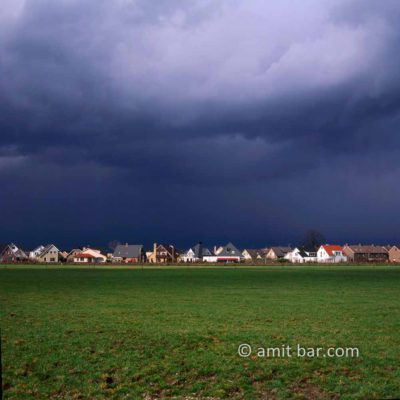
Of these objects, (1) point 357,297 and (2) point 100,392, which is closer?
(2) point 100,392

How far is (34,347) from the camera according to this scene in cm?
1656

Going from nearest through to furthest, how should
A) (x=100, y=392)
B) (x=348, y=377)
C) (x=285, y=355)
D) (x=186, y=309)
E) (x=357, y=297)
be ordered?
(x=100, y=392) → (x=348, y=377) → (x=285, y=355) → (x=186, y=309) → (x=357, y=297)

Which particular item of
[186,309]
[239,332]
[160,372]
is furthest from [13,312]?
[160,372]

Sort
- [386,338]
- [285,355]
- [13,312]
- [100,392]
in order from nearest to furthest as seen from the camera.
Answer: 1. [100,392]
2. [285,355]
3. [386,338]
4. [13,312]

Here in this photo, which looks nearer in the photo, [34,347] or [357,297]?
[34,347]

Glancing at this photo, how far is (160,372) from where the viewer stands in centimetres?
1347

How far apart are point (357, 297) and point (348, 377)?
2448 cm

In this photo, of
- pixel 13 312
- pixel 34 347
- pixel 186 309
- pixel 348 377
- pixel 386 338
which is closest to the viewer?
pixel 348 377

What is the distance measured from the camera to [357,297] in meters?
36.2

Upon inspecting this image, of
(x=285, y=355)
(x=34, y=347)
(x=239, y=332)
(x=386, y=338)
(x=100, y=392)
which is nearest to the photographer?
(x=100, y=392)

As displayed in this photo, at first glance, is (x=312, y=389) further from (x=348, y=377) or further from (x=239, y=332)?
(x=239, y=332)

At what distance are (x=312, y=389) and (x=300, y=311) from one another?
50.4ft

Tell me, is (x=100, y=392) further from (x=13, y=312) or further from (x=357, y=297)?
(x=357, y=297)

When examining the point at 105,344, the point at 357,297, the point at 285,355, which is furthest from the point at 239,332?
the point at 357,297
